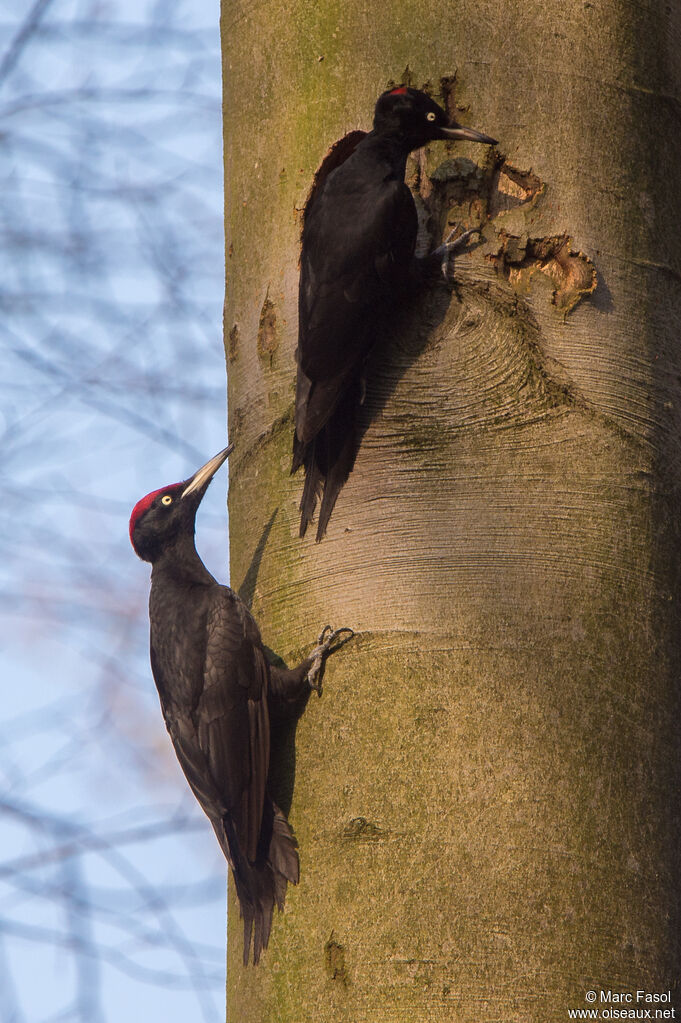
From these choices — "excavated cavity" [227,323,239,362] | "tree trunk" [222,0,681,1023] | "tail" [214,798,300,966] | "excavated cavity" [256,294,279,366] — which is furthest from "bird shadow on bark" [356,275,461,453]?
"tail" [214,798,300,966]

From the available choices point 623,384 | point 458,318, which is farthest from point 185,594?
point 623,384

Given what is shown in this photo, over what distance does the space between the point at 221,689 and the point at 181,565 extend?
0.79 meters

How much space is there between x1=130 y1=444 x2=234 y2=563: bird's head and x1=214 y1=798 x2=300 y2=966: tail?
1509mm

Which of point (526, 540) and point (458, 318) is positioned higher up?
point (458, 318)

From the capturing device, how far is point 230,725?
2896 mm

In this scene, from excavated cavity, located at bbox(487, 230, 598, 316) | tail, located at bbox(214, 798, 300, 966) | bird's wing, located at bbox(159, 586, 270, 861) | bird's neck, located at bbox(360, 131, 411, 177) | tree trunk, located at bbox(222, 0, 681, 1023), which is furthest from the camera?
bird's wing, located at bbox(159, 586, 270, 861)

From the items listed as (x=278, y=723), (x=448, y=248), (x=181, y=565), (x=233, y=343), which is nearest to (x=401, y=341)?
(x=448, y=248)

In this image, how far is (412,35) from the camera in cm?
244

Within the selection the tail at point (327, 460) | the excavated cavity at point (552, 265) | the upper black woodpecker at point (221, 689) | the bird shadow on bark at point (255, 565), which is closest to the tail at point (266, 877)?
the upper black woodpecker at point (221, 689)

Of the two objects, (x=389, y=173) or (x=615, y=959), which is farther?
(x=389, y=173)

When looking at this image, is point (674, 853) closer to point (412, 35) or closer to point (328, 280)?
→ point (328, 280)

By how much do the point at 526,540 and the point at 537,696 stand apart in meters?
0.27

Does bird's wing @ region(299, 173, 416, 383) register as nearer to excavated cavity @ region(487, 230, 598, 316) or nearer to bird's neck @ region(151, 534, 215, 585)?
excavated cavity @ region(487, 230, 598, 316)

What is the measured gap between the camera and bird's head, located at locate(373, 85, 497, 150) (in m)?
2.37
